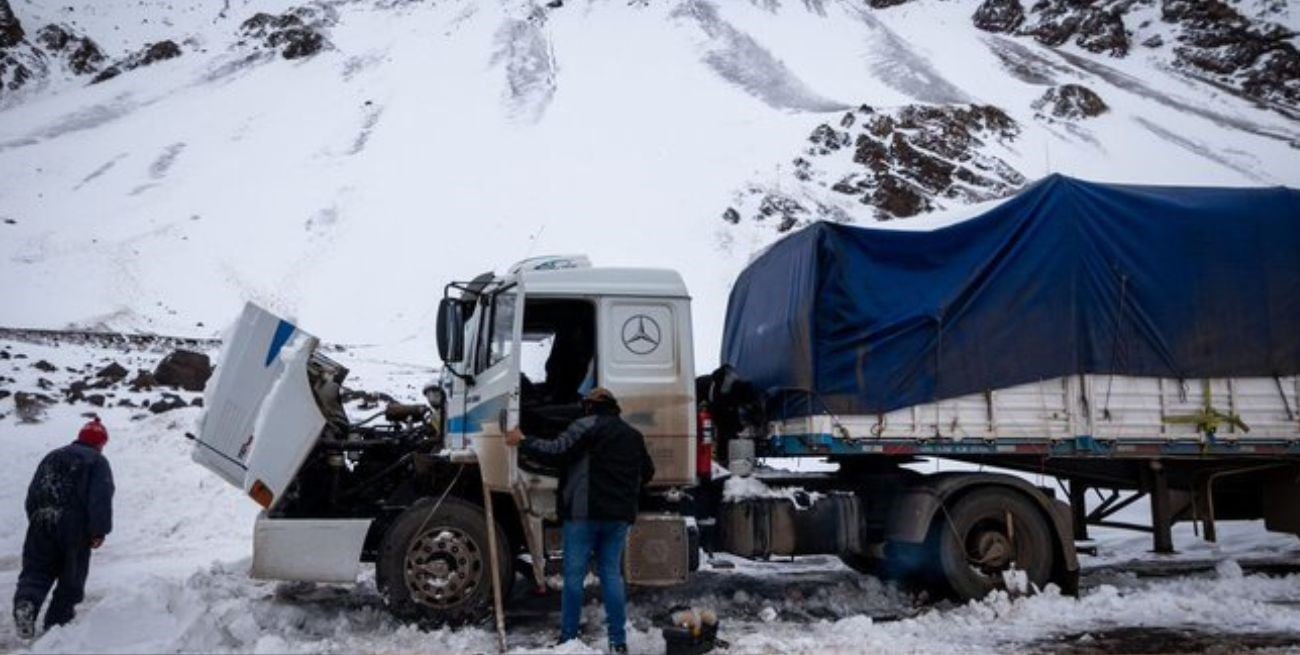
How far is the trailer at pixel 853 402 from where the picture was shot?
7.49m

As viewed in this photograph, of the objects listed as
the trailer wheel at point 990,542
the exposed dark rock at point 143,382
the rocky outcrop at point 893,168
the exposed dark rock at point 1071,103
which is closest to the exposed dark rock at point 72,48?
the rocky outcrop at point 893,168

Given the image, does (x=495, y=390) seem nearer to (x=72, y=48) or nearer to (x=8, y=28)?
(x=72, y=48)

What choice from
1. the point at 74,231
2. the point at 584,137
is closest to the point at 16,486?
the point at 74,231

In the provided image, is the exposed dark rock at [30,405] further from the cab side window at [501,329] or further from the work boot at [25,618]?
the cab side window at [501,329]

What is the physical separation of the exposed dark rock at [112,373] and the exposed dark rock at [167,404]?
3.27m

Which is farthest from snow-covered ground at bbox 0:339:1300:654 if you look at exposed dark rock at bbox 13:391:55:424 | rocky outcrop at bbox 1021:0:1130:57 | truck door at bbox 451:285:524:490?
→ rocky outcrop at bbox 1021:0:1130:57

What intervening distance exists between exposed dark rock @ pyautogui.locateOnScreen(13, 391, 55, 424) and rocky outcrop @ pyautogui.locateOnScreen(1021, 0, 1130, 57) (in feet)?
273

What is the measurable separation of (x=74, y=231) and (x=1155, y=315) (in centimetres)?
4374

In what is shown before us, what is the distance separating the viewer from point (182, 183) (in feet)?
159

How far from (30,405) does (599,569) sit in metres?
14.4

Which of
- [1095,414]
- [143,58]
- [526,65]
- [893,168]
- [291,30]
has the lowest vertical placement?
[1095,414]

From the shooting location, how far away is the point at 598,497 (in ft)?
21.1

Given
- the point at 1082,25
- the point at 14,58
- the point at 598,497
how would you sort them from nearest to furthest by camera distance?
the point at 598,497, the point at 14,58, the point at 1082,25

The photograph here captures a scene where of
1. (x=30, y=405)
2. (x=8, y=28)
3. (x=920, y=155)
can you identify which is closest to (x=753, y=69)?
(x=920, y=155)
